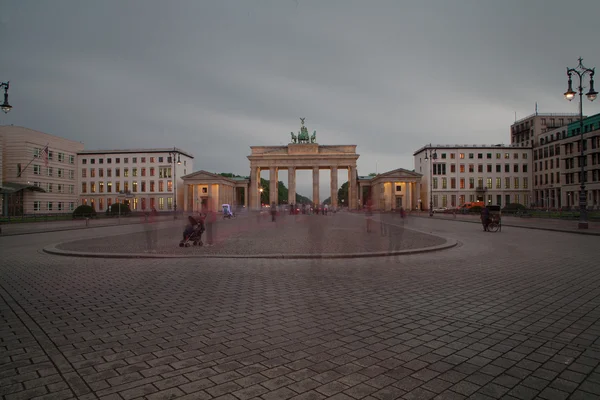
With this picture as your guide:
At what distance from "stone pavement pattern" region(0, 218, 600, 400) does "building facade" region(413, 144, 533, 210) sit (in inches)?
3739

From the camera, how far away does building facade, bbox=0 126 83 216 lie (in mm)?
65956

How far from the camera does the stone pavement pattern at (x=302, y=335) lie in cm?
345

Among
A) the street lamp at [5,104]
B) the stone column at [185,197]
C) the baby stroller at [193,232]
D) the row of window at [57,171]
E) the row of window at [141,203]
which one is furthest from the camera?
the stone column at [185,197]

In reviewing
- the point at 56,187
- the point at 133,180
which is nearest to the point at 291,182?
the point at 133,180

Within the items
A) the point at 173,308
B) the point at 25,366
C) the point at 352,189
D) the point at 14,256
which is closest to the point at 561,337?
the point at 173,308

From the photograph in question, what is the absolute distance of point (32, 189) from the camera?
6656cm

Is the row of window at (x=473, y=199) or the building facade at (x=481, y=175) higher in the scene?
the building facade at (x=481, y=175)

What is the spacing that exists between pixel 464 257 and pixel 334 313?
7958 millimetres

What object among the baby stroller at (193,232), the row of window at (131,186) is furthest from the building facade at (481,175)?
the baby stroller at (193,232)

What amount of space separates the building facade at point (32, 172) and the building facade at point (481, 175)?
89.1 meters

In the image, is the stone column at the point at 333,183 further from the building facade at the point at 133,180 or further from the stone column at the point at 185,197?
the building facade at the point at 133,180

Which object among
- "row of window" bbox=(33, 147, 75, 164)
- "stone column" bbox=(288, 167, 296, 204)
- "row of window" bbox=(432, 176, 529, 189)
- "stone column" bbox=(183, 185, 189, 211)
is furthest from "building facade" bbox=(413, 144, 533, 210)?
"row of window" bbox=(33, 147, 75, 164)

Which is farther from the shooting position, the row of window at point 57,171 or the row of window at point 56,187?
the row of window at point 56,187

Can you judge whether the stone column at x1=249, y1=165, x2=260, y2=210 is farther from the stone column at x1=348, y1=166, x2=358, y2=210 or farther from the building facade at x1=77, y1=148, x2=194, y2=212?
the stone column at x1=348, y1=166, x2=358, y2=210
